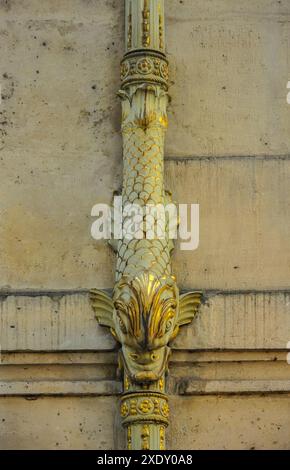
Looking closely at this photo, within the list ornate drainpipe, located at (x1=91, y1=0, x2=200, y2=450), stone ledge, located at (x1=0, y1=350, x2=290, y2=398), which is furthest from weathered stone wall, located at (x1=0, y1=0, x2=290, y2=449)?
ornate drainpipe, located at (x1=91, y1=0, x2=200, y2=450)

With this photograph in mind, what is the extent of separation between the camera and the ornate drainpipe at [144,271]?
369 inches

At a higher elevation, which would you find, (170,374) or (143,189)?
(143,189)

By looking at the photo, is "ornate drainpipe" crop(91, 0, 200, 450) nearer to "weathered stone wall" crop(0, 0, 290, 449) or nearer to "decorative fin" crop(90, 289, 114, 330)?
"decorative fin" crop(90, 289, 114, 330)

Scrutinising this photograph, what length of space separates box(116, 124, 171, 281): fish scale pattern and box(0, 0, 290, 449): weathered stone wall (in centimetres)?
14

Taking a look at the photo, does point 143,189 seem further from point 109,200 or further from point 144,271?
point 144,271

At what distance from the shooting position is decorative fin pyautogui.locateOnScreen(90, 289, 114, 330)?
31.4 ft

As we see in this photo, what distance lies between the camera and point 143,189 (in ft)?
31.7

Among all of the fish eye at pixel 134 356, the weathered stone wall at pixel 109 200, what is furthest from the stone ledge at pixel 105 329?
the fish eye at pixel 134 356

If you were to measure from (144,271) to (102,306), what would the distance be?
0.32m

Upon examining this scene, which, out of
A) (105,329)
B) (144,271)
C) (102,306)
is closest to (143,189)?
(144,271)

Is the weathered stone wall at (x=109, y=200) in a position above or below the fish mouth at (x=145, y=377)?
above

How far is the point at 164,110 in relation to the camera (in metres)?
9.85

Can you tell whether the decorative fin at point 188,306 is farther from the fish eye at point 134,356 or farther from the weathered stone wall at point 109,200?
the fish eye at point 134,356

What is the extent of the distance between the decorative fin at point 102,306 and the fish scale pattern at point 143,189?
116mm
